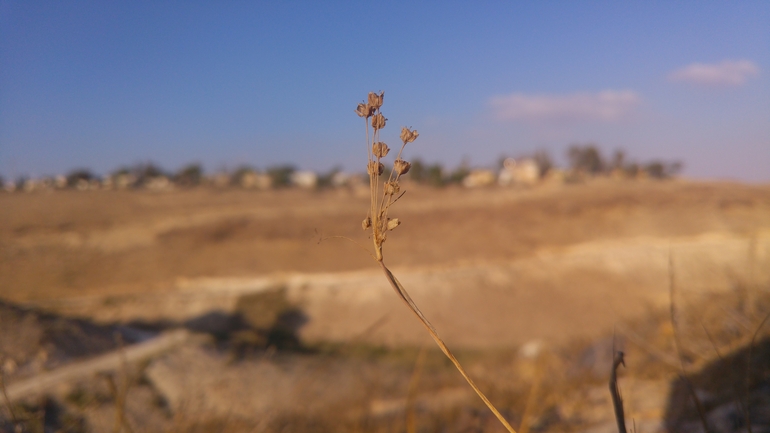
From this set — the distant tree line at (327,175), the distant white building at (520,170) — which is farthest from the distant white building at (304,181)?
the distant white building at (520,170)

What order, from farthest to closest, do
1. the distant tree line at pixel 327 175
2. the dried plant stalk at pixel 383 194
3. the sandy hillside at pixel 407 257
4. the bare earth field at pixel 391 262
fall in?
1. the distant tree line at pixel 327 175
2. the sandy hillside at pixel 407 257
3. the bare earth field at pixel 391 262
4. the dried plant stalk at pixel 383 194

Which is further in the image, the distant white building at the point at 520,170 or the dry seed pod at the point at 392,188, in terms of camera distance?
the distant white building at the point at 520,170

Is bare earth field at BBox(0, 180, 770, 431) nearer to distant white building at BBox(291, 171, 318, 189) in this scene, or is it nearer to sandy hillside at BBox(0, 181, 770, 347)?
sandy hillside at BBox(0, 181, 770, 347)

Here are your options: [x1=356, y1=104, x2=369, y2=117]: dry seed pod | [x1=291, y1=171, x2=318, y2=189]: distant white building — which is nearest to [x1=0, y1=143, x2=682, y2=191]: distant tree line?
[x1=291, y1=171, x2=318, y2=189]: distant white building

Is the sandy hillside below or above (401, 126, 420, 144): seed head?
below

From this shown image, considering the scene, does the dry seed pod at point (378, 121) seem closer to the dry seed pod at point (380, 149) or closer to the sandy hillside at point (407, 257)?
the dry seed pod at point (380, 149)

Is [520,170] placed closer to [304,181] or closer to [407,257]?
[304,181]
